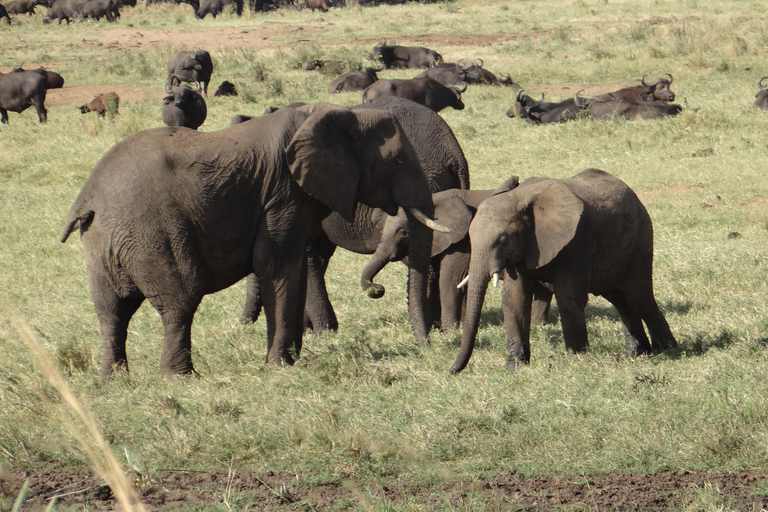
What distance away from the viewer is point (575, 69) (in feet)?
75.4

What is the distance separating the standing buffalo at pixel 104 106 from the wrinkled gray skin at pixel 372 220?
988 centimetres

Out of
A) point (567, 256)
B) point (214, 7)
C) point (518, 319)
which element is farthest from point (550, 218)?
point (214, 7)

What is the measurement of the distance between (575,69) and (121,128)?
10760 mm

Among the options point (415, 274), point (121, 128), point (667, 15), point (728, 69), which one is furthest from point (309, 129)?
point (667, 15)

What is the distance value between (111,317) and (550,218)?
10.1ft

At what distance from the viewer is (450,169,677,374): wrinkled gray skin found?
6504 mm

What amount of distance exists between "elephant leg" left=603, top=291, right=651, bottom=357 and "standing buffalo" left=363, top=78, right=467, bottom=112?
1116cm

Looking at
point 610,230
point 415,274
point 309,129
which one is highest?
point 309,129

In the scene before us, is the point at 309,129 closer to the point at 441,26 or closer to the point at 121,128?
the point at 121,128

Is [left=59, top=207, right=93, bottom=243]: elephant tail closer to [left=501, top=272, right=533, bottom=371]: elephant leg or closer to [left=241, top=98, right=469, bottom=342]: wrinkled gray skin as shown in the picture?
[left=241, top=98, right=469, bottom=342]: wrinkled gray skin

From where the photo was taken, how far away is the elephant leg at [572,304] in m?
6.73

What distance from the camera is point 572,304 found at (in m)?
6.74

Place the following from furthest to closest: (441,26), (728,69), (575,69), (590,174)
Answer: (441,26) < (575,69) < (728,69) < (590,174)

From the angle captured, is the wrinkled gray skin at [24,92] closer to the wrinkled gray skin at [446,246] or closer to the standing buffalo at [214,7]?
the wrinkled gray skin at [446,246]
